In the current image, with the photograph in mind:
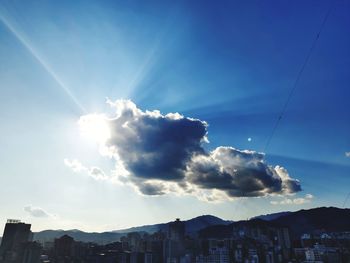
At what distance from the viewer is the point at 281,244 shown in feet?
449

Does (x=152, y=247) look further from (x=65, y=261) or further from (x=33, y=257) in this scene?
(x=33, y=257)

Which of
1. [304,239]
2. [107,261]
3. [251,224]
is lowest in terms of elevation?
[107,261]

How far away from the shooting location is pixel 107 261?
109812mm

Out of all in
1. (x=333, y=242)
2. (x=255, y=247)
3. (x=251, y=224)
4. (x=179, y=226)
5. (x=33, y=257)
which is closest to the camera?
(x=33, y=257)

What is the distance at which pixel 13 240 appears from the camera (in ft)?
358

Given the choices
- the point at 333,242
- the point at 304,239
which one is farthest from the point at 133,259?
the point at 333,242

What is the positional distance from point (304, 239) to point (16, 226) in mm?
131512

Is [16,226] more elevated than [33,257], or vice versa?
[16,226]

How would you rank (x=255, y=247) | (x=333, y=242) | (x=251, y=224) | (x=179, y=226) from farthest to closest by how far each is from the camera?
(x=251, y=224), (x=179, y=226), (x=333, y=242), (x=255, y=247)

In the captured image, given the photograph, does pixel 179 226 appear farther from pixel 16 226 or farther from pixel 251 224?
pixel 16 226

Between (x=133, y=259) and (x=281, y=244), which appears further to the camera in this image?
(x=281, y=244)

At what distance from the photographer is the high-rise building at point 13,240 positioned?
103 metres

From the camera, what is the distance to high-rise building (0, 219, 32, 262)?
339ft

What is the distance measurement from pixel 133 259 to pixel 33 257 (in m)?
36.7
